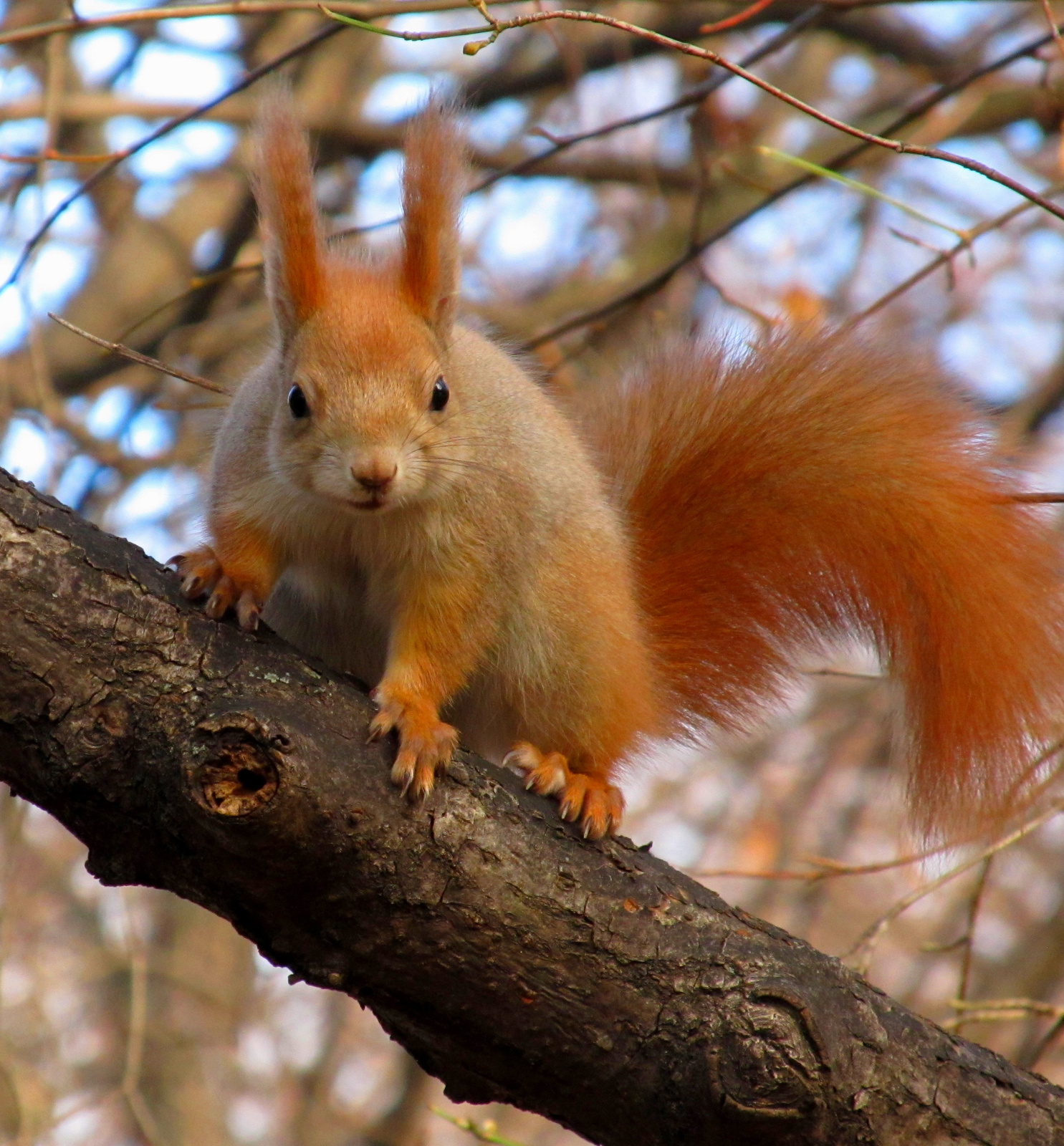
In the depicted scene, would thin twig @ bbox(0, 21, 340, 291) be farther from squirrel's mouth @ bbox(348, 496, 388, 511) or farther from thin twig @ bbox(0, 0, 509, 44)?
squirrel's mouth @ bbox(348, 496, 388, 511)

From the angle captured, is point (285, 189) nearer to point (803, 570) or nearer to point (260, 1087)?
point (803, 570)

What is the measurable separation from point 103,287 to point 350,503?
267 cm

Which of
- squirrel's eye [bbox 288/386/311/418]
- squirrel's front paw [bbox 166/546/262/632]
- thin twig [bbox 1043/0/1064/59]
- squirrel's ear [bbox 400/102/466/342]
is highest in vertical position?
thin twig [bbox 1043/0/1064/59]

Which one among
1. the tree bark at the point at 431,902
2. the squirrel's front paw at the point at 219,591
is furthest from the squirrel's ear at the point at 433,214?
the tree bark at the point at 431,902

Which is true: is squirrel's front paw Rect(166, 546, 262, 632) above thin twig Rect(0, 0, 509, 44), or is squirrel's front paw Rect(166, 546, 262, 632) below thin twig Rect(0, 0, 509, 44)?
below

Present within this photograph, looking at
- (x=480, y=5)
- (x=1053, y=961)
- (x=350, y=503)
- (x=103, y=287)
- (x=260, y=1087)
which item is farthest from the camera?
(x=260, y=1087)

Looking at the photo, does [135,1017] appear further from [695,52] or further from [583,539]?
[695,52]

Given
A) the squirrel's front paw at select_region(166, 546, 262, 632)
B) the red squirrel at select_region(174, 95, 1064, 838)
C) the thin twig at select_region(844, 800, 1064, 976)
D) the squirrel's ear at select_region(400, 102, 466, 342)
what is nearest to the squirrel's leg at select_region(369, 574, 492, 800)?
the red squirrel at select_region(174, 95, 1064, 838)

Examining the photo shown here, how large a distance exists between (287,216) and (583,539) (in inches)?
28.0

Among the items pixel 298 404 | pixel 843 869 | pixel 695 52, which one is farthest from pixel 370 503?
pixel 843 869

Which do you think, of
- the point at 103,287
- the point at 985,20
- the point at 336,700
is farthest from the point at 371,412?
the point at 985,20

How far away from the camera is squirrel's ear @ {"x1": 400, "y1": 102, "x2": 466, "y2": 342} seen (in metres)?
2.05

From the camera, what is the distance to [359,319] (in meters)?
2.12

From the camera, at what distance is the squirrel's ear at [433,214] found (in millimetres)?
2051
